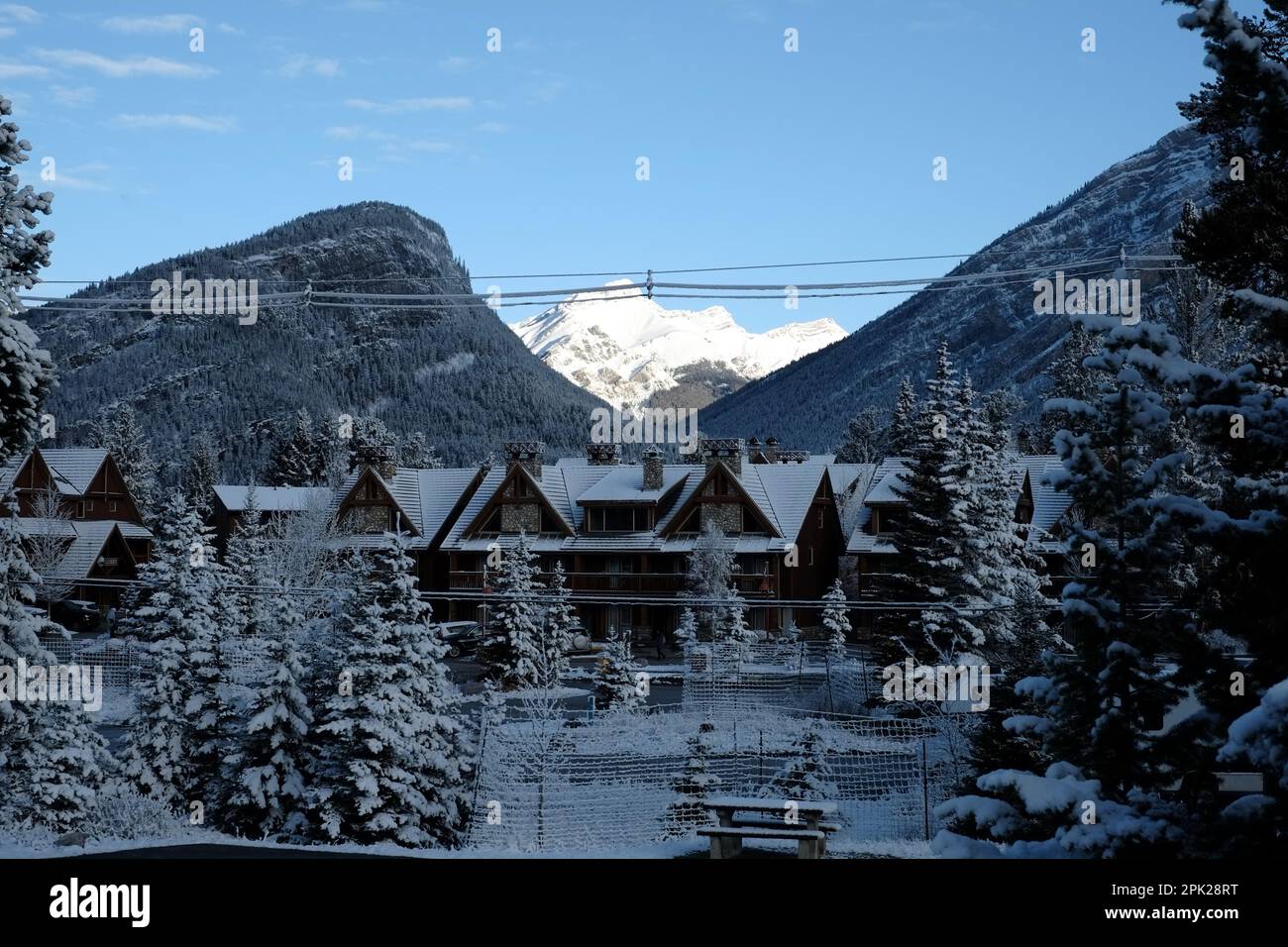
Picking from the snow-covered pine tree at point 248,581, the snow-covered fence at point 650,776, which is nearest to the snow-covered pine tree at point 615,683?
the snow-covered fence at point 650,776

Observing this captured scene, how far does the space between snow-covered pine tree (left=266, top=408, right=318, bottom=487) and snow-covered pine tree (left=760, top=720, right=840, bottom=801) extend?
269ft

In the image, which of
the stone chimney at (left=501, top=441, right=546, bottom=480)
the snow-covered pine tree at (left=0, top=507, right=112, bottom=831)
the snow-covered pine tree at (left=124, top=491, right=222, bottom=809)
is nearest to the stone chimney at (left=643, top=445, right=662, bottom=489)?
the stone chimney at (left=501, top=441, right=546, bottom=480)

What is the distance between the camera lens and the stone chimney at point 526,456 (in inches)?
2265

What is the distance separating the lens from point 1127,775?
9.05 m

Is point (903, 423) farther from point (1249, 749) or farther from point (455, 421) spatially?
point (455, 421)

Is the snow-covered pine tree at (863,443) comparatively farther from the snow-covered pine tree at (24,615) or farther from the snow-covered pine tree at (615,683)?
the snow-covered pine tree at (24,615)

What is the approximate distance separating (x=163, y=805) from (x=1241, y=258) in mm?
21408

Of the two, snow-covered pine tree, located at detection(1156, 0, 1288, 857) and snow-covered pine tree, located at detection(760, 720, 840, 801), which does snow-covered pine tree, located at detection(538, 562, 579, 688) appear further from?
snow-covered pine tree, located at detection(1156, 0, 1288, 857)

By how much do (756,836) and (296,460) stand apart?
95.3m

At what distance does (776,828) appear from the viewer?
15.3 metres

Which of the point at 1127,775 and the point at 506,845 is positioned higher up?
the point at 1127,775

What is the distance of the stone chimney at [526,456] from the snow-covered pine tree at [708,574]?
10.0m

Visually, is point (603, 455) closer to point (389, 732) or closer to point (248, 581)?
point (248, 581)

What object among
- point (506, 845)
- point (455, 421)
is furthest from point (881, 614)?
point (455, 421)
